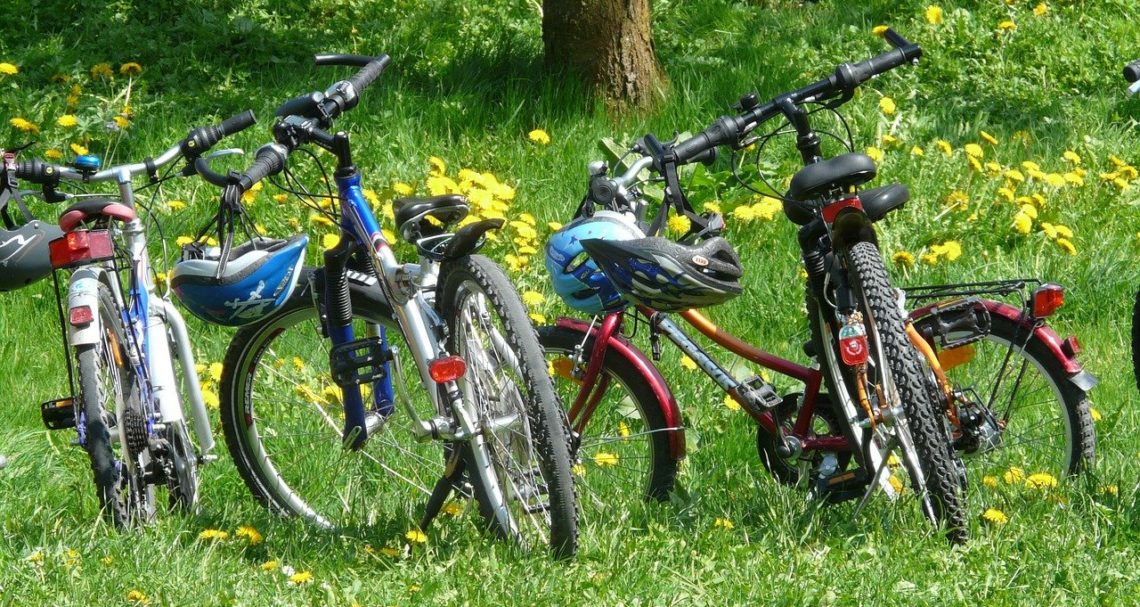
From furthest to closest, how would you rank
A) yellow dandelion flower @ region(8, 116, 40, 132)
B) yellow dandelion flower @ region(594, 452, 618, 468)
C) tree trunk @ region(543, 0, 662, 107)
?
tree trunk @ region(543, 0, 662, 107), yellow dandelion flower @ region(8, 116, 40, 132), yellow dandelion flower @ region(594, 452, 618, 468)

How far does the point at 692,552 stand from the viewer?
4.02 m

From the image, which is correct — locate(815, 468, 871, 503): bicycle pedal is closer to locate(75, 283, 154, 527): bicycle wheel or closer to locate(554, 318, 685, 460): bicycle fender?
locate(554, 318, 685, 460): bicycle fender

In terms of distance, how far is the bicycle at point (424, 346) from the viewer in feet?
12.4

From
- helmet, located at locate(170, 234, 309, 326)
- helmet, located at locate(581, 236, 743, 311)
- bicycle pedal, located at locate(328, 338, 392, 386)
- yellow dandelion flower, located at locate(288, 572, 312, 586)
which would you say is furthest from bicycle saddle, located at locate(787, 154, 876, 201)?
yellow dandelion flower, located at locate(288, 572, 312, 586)

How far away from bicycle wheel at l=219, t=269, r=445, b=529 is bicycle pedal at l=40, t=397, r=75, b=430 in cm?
49

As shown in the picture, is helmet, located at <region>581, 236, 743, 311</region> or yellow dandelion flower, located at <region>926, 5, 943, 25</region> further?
yellow dandelion flower, located at <region>926, 5, 943, 25</region>

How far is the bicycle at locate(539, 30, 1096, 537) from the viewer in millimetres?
4227

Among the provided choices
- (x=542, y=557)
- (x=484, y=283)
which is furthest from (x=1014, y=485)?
(x=484, y=283)

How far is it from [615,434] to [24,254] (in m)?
1.91

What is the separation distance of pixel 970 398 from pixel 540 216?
2704 mm

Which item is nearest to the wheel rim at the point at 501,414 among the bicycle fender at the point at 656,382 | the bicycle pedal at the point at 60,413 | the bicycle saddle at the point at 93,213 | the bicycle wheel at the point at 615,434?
the bicycle wheel at the point at 615,434

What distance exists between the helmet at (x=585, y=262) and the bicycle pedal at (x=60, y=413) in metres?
1.47

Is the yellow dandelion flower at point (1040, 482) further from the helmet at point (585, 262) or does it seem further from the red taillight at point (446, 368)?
the red taillight at point (446, 368)

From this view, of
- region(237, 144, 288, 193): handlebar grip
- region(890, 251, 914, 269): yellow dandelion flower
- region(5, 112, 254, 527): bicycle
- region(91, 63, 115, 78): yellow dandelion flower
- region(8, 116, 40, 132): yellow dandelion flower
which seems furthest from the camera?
region(91, 63, 115, 78): yellow dandelion flower
